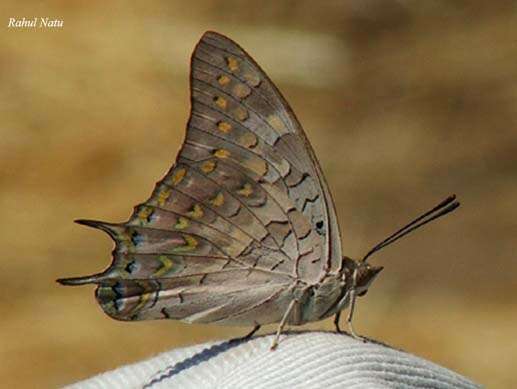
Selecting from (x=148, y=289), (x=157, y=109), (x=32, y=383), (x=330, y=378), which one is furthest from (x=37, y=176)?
(x=330, y=378)

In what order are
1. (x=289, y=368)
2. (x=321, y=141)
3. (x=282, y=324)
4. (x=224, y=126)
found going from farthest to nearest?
(x=321, y=141), (x=224, y=126), (x=282, y=324), (x=289, y=368)

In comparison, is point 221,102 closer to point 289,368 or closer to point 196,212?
point 196,212

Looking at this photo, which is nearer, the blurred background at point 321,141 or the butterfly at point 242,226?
the butterfly at point 242,226

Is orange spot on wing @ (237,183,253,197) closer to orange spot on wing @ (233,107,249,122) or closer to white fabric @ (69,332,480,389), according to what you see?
orange spot on wing @ (233,107,249,122)

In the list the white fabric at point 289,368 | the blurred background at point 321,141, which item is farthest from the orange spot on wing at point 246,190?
the blurred background at point 321,141

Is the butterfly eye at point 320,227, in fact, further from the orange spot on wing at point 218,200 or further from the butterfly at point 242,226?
the orange spot on wing at point 218,200

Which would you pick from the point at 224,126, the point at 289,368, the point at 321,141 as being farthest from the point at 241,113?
the point at 321,141
